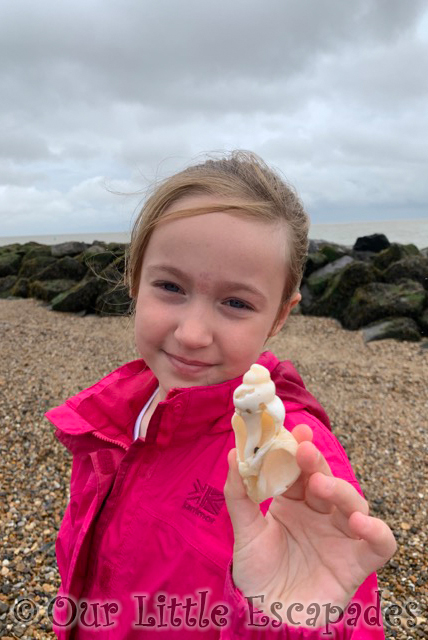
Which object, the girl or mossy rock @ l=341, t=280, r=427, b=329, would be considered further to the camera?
mossy rock @ l=341, t=280, r=427, b=329

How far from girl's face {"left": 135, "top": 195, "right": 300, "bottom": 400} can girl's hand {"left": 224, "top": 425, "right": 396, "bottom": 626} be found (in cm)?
54

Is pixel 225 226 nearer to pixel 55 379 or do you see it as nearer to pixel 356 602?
pixel 356 602

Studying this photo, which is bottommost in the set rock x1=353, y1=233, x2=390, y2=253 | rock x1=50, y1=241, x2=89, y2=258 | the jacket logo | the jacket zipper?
the jacket logo

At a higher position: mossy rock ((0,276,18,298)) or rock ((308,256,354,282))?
rock ((308,256,354,282))

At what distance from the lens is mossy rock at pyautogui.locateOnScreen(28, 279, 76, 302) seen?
48.8ft

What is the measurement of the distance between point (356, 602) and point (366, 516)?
468mm

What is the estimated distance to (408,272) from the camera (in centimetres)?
1396

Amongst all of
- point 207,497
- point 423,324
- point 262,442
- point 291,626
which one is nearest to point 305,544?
point 291,626

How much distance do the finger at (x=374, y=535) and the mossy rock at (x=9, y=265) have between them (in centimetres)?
1997

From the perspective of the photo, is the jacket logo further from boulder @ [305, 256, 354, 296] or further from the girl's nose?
boulder @ [305, 256, 354, 296]

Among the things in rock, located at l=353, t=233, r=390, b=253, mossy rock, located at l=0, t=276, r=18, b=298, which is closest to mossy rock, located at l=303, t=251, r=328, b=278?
rock, located at l=353, t=233, r=390, b=253

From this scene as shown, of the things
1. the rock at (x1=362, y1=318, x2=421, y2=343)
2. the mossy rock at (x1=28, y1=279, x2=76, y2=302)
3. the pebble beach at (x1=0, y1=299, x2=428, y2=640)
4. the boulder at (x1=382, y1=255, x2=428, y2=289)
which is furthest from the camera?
the mossy rock at (x1=28, y1=279, x2=76, y2=302)

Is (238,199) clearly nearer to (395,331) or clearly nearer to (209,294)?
(209,294)

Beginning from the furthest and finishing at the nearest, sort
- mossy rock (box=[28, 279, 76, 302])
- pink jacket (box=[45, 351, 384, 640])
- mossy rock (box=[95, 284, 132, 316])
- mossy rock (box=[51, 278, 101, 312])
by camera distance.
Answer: mossy rock (box=[28, 279, 76, 302]) → mossy rock (box=[51, 278, 101, 312]) → mossy rock (box=[95, 284, 132, 316]) → pink jacket (box=[45, 351, 384, 640])
